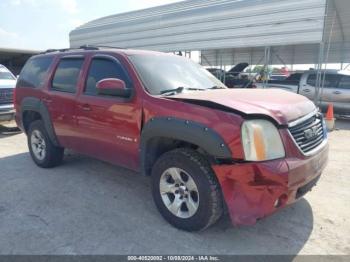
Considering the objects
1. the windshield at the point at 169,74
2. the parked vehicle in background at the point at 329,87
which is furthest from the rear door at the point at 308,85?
the windshield at the point at 169,74

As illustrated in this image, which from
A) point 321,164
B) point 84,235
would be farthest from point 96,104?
point 321,164

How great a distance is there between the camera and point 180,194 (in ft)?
11.4

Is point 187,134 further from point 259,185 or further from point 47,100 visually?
point 47,100

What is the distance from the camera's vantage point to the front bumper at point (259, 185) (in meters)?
2.88

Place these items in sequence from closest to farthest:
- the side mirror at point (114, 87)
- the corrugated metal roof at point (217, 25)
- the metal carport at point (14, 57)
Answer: the side mirror at point (114, 87) → the corrugated metal roof at point (217, 25) → the metal carport at point (14, 57)

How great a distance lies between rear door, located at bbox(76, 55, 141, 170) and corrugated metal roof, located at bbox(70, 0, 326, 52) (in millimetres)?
9218

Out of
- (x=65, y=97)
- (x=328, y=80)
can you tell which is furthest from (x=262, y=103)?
(x=328, y=80)

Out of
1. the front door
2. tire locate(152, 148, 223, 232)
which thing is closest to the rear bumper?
tire locate(152, 148, 223, 232)

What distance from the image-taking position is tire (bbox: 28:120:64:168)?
5410 mm

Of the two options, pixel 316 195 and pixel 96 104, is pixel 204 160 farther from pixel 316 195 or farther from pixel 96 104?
pixel 316 195

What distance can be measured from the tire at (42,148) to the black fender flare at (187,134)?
2.37m

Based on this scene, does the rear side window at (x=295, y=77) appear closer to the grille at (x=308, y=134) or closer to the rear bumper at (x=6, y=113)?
the grille at (x=308, y=134)

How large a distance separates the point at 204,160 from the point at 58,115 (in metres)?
2.72

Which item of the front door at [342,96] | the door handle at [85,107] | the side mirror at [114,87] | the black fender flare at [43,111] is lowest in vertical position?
the front door at [342,96]
